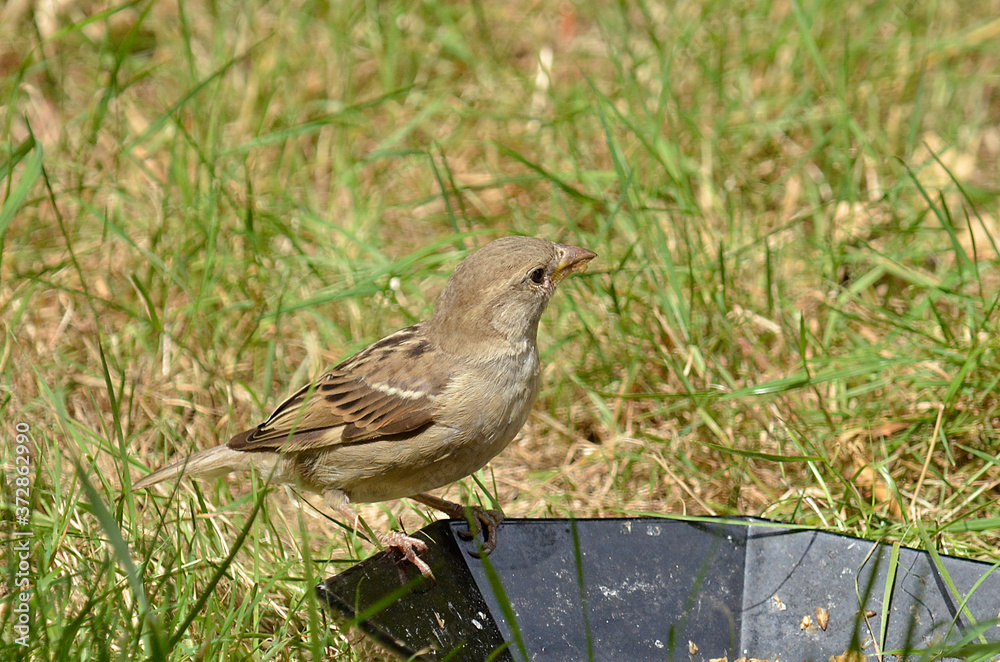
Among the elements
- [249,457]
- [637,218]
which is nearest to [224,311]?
[249,457]

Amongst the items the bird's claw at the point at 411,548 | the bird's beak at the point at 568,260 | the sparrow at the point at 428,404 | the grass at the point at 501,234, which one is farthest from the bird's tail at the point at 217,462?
the bird's beak at the point at 568,260

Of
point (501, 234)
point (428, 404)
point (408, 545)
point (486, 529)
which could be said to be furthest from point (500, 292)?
point (501, 234)

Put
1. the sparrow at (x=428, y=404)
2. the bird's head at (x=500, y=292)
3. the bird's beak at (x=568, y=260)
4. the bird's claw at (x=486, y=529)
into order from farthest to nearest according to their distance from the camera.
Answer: the bird's beak at (x=568, y=260), the bird's head at (x=500, y=292), the sparrow at (x=428, y=404), the bird's claw at (x=486, y=529)

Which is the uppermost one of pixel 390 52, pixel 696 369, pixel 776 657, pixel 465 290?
pixel 390 52

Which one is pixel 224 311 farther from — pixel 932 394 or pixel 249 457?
pixel 932 394

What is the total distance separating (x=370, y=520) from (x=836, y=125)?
132 inches

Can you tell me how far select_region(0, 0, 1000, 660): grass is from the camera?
145 inches

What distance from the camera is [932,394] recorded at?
418 cm

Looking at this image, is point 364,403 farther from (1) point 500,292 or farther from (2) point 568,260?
(2) point 568,260

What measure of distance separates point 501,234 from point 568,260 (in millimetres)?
1568

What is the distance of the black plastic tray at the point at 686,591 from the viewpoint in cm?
310

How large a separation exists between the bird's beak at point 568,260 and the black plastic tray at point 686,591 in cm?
95

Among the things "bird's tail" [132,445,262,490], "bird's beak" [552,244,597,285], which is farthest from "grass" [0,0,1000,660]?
"bird's beak" [552,244,597,285]

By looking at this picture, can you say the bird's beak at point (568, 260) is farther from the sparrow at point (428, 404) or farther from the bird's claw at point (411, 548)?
the bird's claw at point (411, 548)
